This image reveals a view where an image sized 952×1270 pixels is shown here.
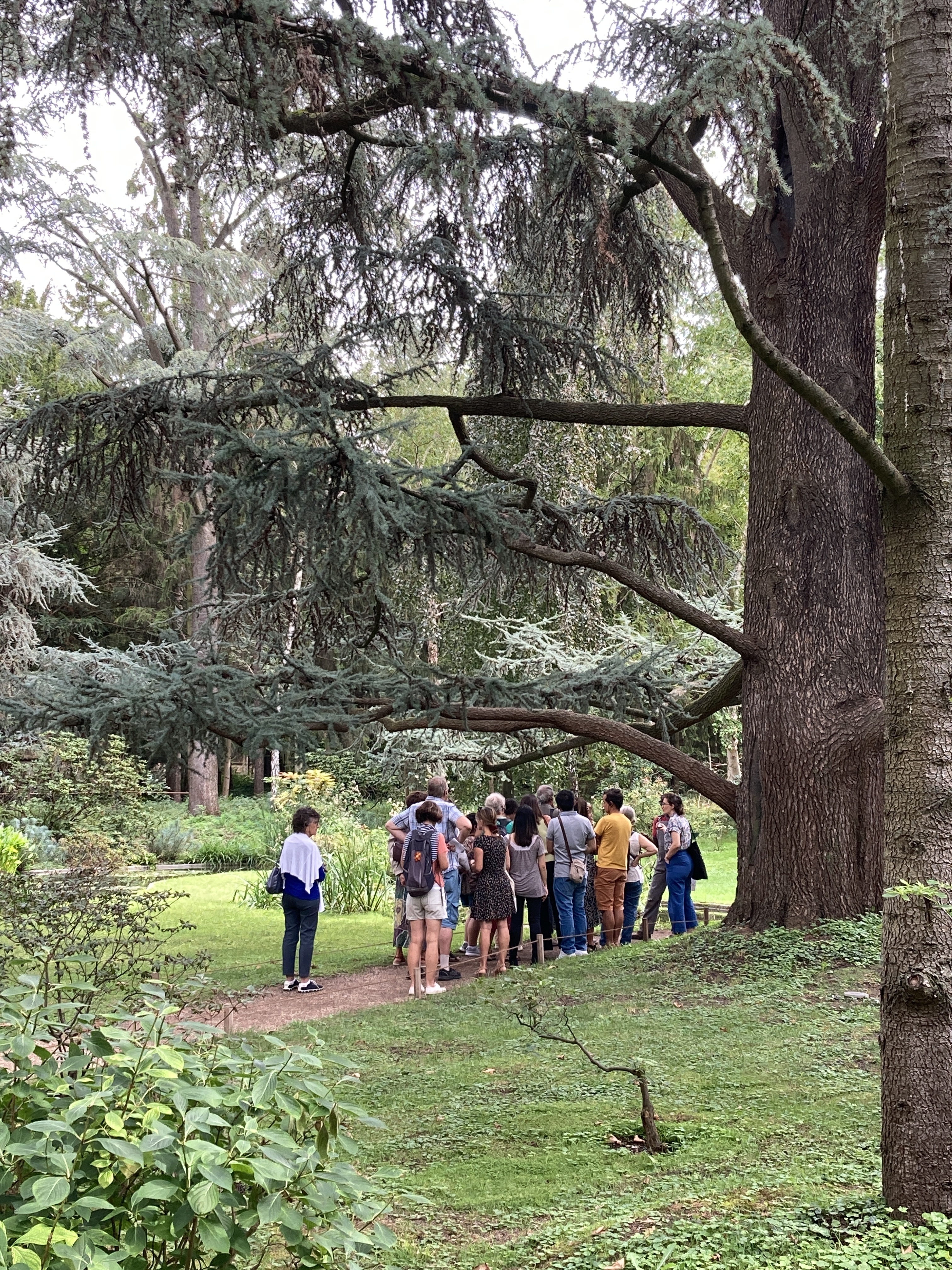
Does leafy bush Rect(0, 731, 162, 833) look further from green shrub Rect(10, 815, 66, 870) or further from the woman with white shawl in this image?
the woman with white shawl

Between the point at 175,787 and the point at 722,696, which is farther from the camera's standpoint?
the point at 175,787

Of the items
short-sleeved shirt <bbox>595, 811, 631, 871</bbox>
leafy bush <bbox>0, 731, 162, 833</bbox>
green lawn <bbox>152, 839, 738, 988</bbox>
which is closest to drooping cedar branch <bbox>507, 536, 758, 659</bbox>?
short-sleeved shirt <bbox>595, 811, 631, 871</bbox>

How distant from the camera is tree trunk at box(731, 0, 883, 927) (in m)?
7.94

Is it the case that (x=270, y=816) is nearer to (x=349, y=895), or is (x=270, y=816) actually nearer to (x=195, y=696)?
(x=349, y=895)

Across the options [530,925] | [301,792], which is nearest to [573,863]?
[530,925]

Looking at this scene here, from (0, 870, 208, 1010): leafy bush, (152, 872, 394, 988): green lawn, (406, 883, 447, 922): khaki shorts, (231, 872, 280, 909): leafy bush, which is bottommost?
(152, 872, 394, 988): green lawn

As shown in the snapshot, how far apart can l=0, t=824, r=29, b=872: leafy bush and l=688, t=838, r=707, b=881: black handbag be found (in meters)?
6.63

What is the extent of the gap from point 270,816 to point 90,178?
38.3 ft

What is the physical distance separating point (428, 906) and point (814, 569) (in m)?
3.83

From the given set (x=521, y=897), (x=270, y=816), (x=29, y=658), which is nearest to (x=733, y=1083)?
(x=521, y=897)

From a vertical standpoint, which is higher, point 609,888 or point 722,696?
point 722,696

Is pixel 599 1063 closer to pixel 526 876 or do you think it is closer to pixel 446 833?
pixel 446 833

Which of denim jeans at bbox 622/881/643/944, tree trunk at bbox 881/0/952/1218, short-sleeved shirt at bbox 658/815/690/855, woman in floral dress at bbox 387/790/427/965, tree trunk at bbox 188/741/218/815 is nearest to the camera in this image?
tree trunk at bbox 881/0/952/1218

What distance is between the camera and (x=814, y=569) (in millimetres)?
8172
